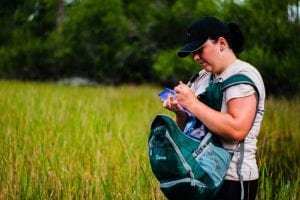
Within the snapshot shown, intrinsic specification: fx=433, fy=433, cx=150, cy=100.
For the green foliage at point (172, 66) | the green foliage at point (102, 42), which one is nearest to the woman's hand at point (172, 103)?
the green foliage at point (172, 66)

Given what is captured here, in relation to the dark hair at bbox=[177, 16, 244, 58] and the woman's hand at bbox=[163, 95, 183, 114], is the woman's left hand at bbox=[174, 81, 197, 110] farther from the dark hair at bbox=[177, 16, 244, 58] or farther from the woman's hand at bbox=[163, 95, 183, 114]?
the dark hair at bbox=[177, 16, 244, 58]

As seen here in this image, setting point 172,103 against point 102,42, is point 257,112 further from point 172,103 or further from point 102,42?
point 102,42

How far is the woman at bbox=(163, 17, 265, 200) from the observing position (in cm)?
146

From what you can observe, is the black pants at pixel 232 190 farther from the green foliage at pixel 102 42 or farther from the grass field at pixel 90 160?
the green foliage at pixel 102 42

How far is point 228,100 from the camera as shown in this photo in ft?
4.90

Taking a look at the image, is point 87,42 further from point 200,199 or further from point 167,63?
point 200,199

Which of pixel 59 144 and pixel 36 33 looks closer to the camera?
pixel 59 144

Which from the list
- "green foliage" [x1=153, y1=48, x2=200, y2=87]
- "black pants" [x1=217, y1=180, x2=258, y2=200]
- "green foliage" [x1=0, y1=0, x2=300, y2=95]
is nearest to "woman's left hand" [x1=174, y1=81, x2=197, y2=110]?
"black pants" [x1=217, y1=180, x2=258, y2=200]

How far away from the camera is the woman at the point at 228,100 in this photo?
4.79 feet

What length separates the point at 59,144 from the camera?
12.4ft

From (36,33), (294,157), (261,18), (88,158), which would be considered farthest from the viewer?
(36,33)

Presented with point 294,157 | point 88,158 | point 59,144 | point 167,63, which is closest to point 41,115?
point 59,144

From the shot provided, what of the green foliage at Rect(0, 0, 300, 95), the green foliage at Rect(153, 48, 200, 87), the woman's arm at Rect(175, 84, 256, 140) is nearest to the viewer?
A: the woman's arm at Rect(175, 84, 256, 140)

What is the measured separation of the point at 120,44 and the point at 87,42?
1.24m
